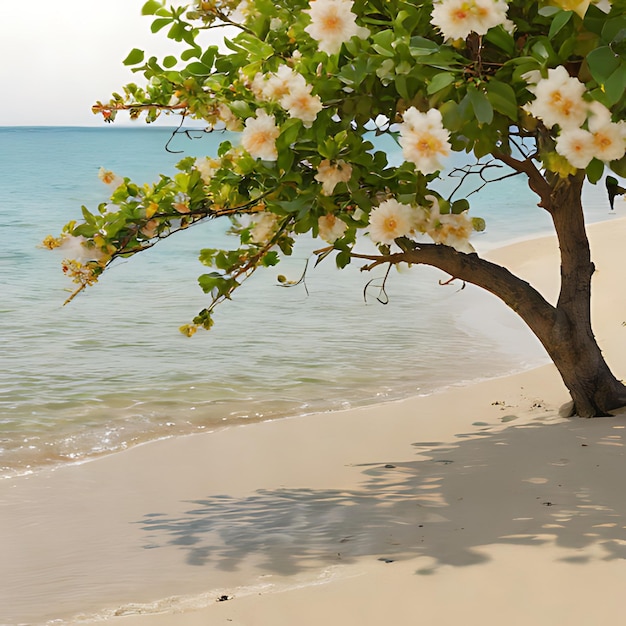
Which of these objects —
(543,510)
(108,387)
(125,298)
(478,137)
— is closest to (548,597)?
(543,510)

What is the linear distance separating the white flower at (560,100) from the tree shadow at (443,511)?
1.62 m

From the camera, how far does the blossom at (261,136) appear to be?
11.8 feet

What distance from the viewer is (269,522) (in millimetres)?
4641

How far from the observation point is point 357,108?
12.4 feet

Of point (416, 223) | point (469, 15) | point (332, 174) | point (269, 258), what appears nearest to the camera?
point (469, 15)

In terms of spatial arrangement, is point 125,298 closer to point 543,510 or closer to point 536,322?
point 536,322

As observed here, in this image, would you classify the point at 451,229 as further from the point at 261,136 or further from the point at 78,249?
the point at 78,249

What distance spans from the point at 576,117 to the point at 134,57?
6.85ft

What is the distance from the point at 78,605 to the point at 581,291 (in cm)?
349

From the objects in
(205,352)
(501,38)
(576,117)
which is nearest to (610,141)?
(576,117)

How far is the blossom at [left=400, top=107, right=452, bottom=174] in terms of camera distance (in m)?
3.29

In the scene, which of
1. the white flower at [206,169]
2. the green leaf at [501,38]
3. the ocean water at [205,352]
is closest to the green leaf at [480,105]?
the green leaf at [501,38]

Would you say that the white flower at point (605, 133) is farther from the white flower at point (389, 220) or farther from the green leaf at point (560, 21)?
the white flower at point (389, 220)

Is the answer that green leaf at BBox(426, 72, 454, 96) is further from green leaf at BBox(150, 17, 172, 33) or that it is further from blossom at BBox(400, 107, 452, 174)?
green leaf at BBox(150, 17, 172, 33)
